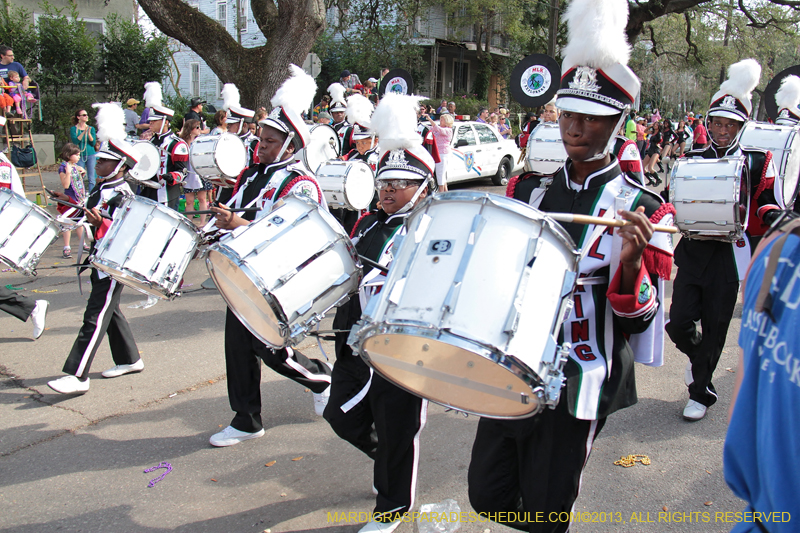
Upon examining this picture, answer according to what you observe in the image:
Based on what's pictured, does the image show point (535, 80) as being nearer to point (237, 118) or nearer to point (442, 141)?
point (442, 141)

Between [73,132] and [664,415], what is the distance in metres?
12.0

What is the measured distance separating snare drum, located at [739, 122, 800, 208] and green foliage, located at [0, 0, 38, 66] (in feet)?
70.7

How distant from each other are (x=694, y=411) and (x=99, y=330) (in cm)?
437

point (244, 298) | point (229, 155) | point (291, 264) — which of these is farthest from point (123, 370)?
point (229, 155)

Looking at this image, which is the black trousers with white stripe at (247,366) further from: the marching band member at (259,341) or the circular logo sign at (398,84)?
the circular logo sign at (398,84)

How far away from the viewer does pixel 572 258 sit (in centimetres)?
200

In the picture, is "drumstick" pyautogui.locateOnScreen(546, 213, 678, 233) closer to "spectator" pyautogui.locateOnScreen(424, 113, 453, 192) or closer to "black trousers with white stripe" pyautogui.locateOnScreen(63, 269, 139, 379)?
"spectator" pyautogui.locateOnScreen(424, 113, 453, 192)

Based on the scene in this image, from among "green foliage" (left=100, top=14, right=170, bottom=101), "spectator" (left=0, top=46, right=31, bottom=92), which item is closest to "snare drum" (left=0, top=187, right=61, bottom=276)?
"spectator" (left=0, top=46, right=31, bottom=92)

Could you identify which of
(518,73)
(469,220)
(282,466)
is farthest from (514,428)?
(518,73)

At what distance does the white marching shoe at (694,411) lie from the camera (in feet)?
14.3

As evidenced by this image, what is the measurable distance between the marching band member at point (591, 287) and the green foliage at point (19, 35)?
22.4 m

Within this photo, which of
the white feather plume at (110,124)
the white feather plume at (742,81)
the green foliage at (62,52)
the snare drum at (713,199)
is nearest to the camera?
the snare drum at (713,199)

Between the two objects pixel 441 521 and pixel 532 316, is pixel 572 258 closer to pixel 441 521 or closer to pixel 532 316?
pixel 532 316

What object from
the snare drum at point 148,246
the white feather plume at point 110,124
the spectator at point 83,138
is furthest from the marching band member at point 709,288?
the spectator at point 83,138
